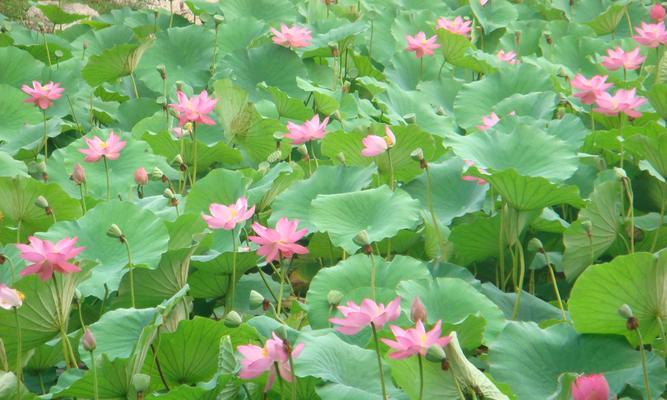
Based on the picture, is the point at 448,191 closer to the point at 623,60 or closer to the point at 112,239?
the point at 112,239

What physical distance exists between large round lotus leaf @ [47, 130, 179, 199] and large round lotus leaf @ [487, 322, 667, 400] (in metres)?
0.93

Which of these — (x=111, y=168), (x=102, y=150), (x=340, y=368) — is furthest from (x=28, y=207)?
(x=340, y=368)

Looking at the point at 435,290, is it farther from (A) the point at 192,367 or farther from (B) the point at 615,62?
(B) the point at 615,62

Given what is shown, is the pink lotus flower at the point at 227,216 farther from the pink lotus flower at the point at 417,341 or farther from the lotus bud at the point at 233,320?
the pink lotus flower at the point at 417,341

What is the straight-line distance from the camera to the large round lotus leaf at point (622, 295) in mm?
1318

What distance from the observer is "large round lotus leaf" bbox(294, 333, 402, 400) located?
48.7 inches

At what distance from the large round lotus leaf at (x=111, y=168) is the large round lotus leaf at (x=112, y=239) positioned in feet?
1.07

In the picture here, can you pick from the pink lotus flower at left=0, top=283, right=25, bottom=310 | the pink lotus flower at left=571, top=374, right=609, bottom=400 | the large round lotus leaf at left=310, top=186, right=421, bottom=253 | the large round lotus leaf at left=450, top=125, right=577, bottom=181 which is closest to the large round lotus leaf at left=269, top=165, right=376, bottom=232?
the large round lotus leaf at left=310, top=186, right=421, bottom=253

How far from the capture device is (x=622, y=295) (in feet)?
4.43

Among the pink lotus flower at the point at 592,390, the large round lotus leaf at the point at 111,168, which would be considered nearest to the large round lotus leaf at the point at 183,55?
the large round lotus leaf at the point at 111,168

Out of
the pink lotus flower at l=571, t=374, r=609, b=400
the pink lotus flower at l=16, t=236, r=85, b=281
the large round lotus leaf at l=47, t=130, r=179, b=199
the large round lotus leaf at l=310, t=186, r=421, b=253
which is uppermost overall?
the pink lotus flower at l=571, t=374, r=609, b=400

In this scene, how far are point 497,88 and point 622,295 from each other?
1.17 metres

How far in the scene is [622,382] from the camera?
1.34 meters

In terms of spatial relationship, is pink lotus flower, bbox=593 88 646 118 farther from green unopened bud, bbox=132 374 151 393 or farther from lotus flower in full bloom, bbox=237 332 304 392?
green unopened bud, bbox=132 374 151 393
